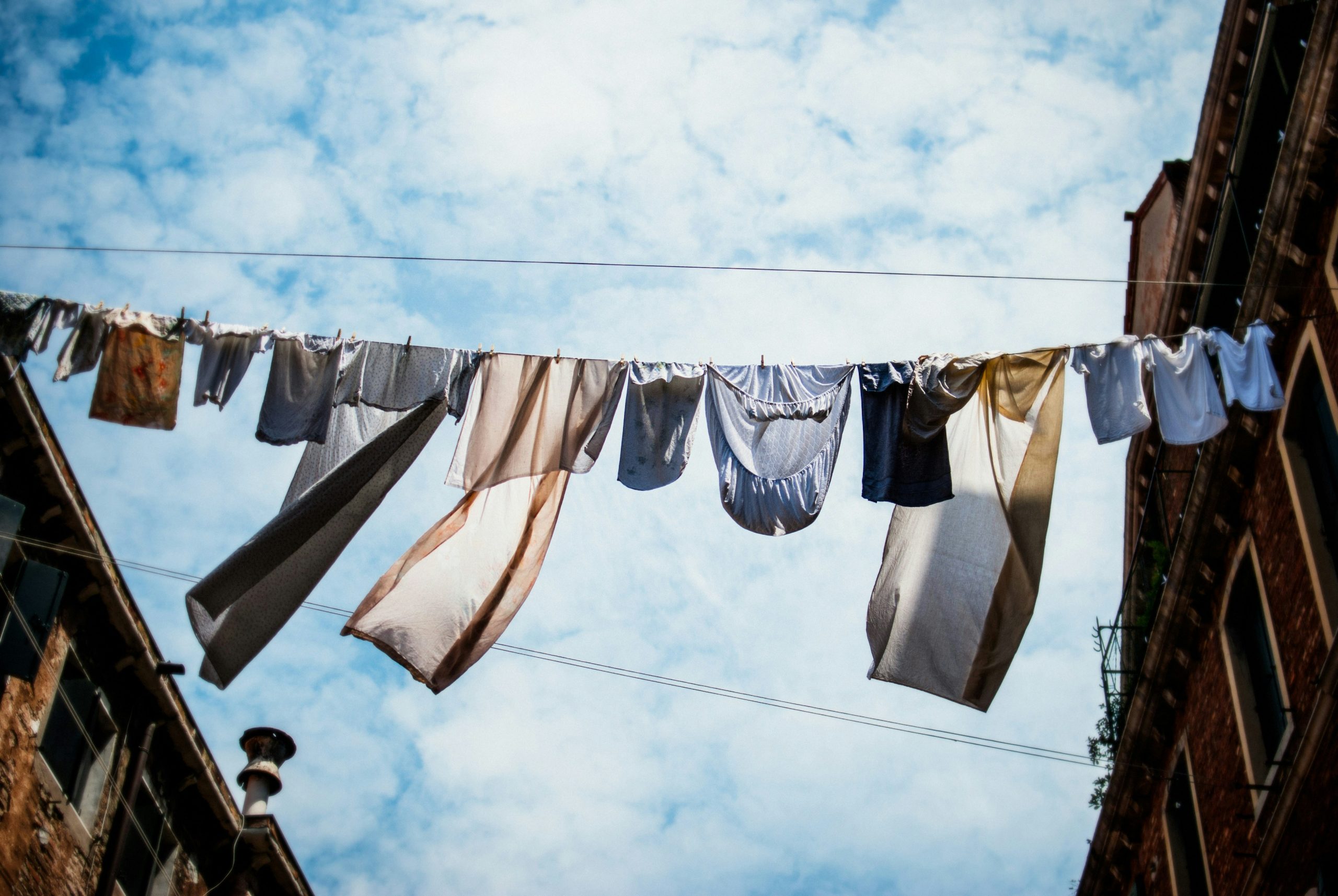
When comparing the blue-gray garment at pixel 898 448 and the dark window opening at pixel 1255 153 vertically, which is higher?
the dark window opening at pixel 1255 153

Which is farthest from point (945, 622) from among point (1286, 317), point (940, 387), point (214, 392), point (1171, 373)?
point (214, 392)

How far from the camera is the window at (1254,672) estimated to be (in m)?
10.4

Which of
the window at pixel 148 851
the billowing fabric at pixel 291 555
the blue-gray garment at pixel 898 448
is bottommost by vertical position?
the window at pixel 148 851

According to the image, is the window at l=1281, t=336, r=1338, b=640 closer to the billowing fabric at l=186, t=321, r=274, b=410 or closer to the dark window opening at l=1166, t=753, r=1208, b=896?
the dark window opening at l=1166, t=753, r=1208, b=896

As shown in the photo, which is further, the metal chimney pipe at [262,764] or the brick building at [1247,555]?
the metal chimney pipe at [262,764]

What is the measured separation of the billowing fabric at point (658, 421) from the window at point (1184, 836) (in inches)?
268

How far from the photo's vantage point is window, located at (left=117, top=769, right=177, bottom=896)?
13.7 metres

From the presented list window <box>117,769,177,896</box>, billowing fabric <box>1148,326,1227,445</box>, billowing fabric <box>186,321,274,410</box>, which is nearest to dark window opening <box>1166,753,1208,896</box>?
billowing fabric <box>1148,326,1227,445</box>

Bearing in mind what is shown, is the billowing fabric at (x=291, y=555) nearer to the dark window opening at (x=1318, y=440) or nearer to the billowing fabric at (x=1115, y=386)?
the billowing fabric at (x=1115, y=386)

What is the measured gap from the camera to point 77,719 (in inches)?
502

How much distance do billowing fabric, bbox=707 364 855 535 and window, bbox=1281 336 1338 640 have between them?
12.3ft

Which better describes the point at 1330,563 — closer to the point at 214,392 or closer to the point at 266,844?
the point at 214,392


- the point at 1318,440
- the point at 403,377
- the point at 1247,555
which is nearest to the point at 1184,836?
the point at 1247,555

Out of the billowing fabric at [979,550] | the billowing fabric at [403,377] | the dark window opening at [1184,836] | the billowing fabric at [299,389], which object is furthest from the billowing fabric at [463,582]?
the dark window opening at [1184,836]
